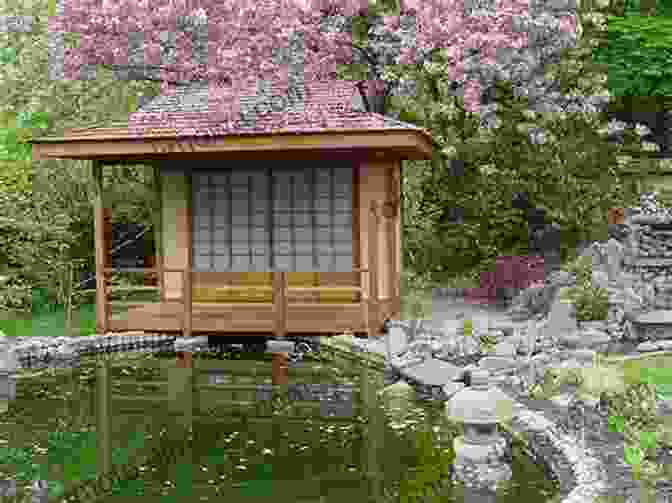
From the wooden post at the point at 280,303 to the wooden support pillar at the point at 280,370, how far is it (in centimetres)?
33

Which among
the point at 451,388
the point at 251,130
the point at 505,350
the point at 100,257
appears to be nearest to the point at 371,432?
the point at 451,388

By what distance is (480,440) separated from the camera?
757 centimetres

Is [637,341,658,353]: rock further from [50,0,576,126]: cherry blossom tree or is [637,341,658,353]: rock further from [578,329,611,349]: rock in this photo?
[50,0,576,126]: cherry blossom tree

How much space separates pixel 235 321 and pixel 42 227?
477 centimetres

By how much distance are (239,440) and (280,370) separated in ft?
11.1

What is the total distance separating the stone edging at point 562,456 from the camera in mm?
6512

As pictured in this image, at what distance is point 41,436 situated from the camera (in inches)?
361

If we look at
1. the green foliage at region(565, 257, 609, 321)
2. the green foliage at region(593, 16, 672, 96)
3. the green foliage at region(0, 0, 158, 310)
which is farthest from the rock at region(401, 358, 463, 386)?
the green foliage at region(593, 16, 672, 96)

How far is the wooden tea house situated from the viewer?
13.1 meters

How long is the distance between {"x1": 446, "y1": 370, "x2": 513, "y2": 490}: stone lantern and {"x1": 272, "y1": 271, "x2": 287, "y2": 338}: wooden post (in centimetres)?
590

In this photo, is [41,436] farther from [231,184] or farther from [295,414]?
[231,184]

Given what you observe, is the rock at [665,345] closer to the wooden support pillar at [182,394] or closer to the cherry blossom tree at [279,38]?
the cherry blossom tree at [279,38]

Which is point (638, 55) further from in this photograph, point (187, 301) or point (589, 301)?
point (187, 301)

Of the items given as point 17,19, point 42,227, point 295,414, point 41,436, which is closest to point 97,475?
point 41,436
